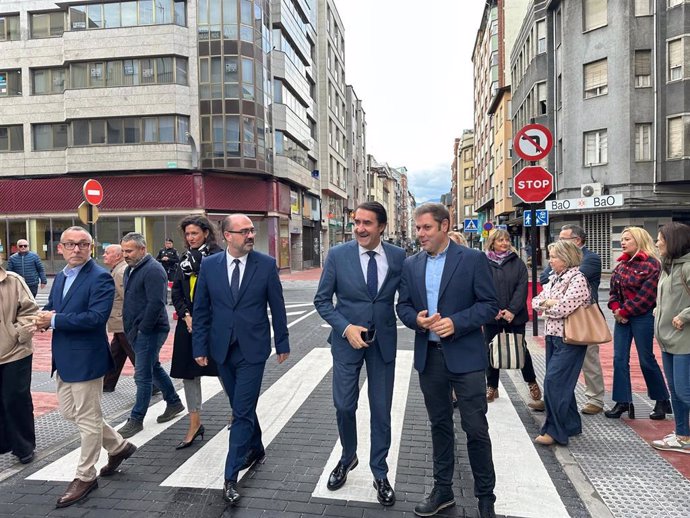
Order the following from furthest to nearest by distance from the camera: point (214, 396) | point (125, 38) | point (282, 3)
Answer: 1. point (282, 3)
2. point (125, 38)
3. point (214, 396)

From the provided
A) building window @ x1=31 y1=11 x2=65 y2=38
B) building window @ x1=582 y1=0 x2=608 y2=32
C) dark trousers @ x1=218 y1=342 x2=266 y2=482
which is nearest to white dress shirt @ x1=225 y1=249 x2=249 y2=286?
dark trousers @ x1=218 y1=342 x2=266 y2=482

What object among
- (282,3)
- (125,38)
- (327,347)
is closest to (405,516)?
(327,347)

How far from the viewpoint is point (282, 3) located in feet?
108

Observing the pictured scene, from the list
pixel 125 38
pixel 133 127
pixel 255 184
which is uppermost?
pixel 125 38

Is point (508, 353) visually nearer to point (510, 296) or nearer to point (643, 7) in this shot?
point (510, 296)

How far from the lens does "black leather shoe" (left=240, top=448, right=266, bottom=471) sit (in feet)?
13.5

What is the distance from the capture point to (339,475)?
378 cm

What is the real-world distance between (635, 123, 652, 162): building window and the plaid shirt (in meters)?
20.6

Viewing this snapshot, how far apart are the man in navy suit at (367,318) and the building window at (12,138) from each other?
108ft

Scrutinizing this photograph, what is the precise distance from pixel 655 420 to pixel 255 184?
2740 cm

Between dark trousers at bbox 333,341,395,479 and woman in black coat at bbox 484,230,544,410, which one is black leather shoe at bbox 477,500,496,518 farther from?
woman in black coat at bbox 484,230,544,410

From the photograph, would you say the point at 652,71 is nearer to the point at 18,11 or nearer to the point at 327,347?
the point at 327,347

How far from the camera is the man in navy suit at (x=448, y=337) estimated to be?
3.31 m

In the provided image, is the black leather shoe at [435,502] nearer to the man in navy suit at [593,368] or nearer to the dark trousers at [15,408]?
the man in navy suit at [593,368]
